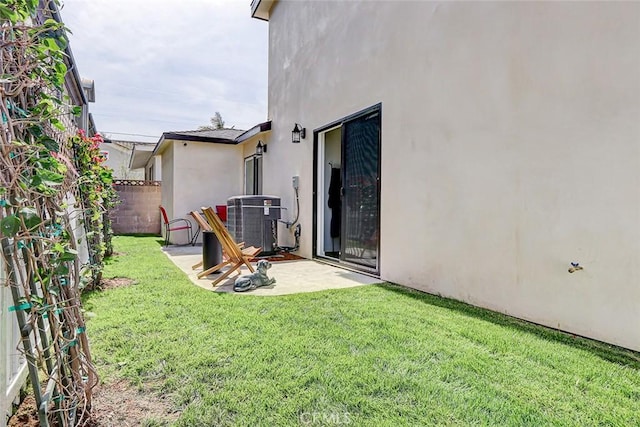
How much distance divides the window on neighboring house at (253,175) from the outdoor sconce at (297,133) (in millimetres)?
2167

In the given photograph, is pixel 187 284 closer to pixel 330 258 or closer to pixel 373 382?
pixel 330 258

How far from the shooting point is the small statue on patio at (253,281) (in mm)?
4234

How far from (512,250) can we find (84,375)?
11.0 ft

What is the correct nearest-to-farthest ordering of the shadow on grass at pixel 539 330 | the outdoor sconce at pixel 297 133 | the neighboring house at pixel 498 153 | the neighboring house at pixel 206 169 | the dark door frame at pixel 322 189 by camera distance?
1. the shadow on grass at pixel 539 330
2. the neighboring house at pixel 498 153
3. the dark door frame at pixel 322 189
4. the outdoor sconce at pixel 297 133
5. the neighboring house at pixel 206 169

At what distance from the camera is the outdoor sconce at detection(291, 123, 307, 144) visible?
23.4 feet

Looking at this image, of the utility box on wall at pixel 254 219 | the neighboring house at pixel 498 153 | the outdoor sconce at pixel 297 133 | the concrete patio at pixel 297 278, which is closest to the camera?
the neighboring house at pixel 498 153

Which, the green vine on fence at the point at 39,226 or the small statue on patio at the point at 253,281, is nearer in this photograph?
the green vine on fence at the point at 39,226

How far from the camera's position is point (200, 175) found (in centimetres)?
989

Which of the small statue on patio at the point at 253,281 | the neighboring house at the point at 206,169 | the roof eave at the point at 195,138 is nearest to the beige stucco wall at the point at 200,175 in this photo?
the neighboring house at the point at 206,169

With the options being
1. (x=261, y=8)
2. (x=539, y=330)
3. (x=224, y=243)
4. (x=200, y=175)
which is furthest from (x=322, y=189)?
(x=261, y=8)

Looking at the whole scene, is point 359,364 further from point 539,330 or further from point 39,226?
point 39,226

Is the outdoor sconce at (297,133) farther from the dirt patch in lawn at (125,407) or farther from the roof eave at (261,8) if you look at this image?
the dirt patch in lawn at (125,407)

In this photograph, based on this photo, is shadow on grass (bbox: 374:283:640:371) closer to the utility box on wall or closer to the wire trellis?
the wire trellis

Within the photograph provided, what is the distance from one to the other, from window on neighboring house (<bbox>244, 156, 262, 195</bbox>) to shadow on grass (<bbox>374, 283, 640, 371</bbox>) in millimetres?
5962
